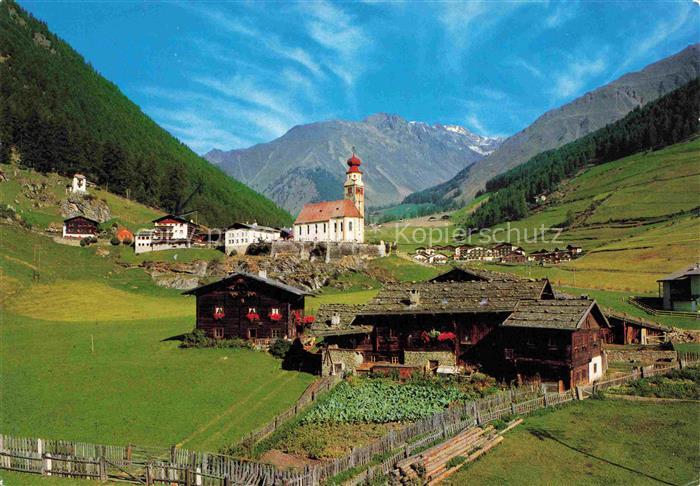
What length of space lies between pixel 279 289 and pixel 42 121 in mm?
127657

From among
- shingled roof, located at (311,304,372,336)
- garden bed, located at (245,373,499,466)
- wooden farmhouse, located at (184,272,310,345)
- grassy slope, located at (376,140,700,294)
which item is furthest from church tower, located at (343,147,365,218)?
garden bed, located at (245,373,499,466)

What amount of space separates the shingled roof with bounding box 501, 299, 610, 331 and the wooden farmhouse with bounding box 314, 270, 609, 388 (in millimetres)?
67

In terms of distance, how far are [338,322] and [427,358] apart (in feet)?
26.2

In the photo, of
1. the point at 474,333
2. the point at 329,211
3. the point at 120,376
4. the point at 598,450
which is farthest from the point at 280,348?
the point at 329,211

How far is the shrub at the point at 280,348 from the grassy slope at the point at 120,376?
104cm

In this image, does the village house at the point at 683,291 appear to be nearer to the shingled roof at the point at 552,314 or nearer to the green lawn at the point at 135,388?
the shingled roof at the point at 552,314

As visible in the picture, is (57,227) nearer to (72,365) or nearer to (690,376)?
(72,365)

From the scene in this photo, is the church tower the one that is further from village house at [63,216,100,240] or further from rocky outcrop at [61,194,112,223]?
village house at [63,216,100,240]

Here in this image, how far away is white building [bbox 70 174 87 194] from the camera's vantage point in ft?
443

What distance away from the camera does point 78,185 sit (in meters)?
137

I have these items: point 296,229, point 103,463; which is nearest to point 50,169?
point 296,229

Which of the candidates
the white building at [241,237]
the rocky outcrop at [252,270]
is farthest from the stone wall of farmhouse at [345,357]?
the white building at [241,237]

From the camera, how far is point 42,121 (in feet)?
490

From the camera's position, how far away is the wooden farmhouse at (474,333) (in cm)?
3906
